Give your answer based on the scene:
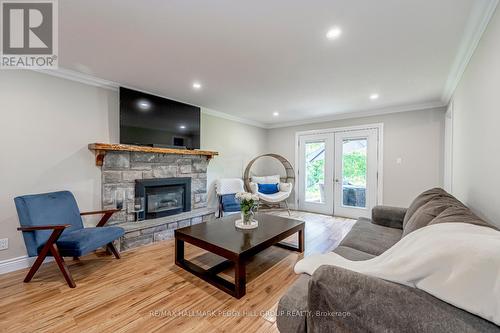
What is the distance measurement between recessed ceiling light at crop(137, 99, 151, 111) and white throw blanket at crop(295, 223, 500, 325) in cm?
345

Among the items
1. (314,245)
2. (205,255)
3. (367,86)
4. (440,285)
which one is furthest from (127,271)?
(367,86)

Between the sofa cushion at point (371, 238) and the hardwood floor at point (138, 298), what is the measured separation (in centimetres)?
72

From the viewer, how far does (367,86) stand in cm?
310

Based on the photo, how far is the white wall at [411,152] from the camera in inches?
150

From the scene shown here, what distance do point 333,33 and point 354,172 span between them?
3.40 meters

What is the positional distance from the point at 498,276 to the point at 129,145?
11.7 feet

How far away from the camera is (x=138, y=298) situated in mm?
1864

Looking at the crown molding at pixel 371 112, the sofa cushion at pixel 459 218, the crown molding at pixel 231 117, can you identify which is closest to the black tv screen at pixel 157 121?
the crown molding at pixel 231 117

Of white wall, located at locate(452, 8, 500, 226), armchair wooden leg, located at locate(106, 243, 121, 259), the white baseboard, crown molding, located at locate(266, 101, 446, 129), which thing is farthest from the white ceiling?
the white baseboard

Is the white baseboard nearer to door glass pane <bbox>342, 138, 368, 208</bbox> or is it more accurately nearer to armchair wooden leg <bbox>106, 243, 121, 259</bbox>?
armchair wooden leg <bbox>106, 243, 121, 259</bbox>

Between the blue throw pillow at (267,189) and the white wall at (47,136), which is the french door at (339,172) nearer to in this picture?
the blue throw pillow at (267,189)

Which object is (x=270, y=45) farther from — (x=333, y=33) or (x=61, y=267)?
(x=61, y=267)

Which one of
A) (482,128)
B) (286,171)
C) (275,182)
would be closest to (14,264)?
(275,182)

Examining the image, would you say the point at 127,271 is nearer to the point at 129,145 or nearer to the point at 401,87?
the point at 129,145
